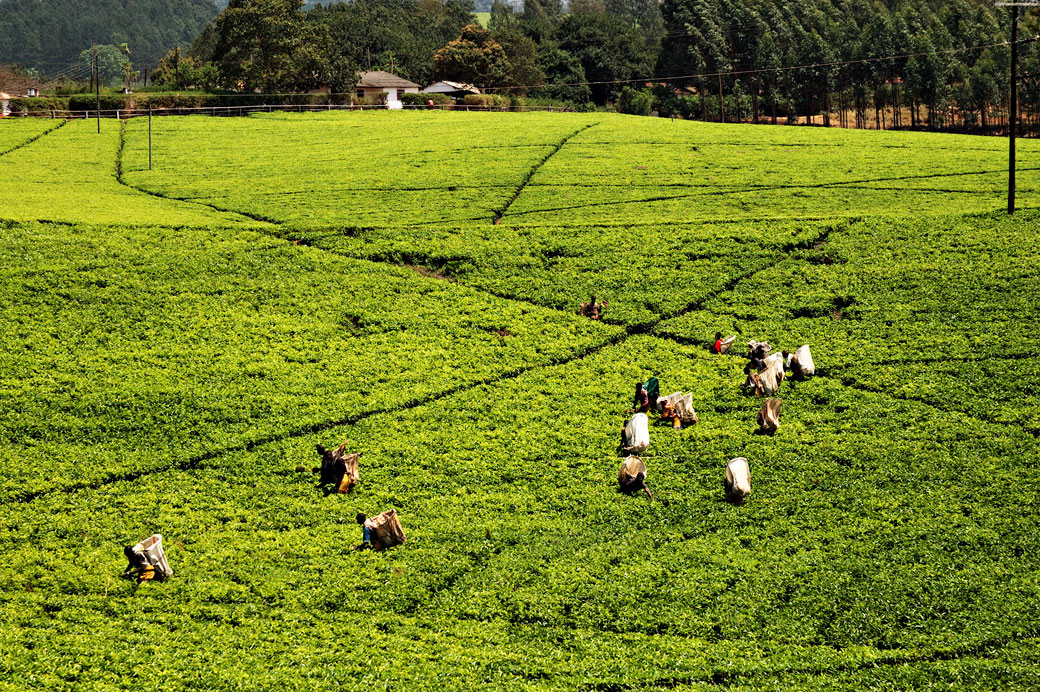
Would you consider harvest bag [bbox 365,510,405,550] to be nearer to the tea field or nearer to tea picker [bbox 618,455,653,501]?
the tea field

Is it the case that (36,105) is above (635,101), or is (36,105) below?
below

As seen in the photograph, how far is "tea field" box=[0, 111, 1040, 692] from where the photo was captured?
1798cm

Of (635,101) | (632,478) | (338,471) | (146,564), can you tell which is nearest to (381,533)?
(338,471)

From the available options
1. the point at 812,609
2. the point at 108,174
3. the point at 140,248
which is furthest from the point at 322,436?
the point at 108,174

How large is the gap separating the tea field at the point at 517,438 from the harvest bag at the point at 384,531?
322 millimetres

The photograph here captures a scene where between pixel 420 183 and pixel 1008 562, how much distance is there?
36.3m

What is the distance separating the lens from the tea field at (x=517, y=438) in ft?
59.0

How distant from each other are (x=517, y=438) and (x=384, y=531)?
18.5 ft

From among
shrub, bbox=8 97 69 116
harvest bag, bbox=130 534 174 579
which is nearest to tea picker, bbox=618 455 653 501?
harvest bag, bbox=130 534 174 579

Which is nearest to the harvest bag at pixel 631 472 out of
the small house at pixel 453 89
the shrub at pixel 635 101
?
the small house at pixel 453 89

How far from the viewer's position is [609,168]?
52.8 m

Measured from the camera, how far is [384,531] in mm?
21000

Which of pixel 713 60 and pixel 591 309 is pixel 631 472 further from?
pixel 713 60

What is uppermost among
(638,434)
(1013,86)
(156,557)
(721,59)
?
(721,59)
